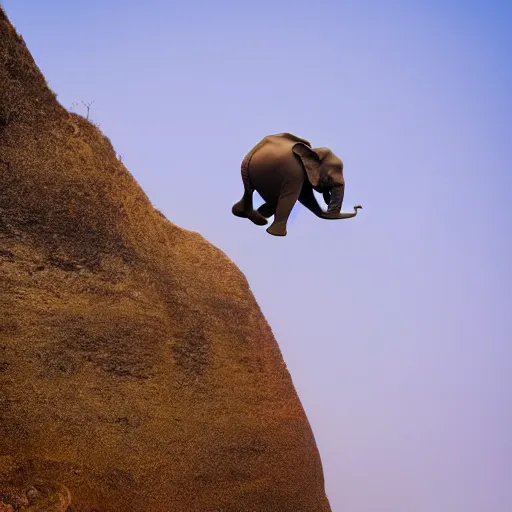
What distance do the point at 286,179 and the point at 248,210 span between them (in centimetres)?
50

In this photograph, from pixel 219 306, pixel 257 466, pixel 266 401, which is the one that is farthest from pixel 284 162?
pixel 257 466

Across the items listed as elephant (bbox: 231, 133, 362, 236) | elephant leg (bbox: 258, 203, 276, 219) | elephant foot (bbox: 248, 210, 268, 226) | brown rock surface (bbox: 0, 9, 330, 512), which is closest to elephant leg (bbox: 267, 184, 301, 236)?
Answer: elephant (bbox: 231, 133, 362, 236)

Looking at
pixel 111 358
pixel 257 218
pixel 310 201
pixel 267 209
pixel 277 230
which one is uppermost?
pixel 310 201

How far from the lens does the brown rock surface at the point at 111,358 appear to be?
586 centimetres

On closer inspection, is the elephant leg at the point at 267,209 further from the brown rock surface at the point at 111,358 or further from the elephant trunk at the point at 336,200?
the brown rock surface at the point at 111,358

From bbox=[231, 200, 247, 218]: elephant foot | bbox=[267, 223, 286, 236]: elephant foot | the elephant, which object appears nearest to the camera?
bbox=[267, 223, 286, 236]: elephant foot

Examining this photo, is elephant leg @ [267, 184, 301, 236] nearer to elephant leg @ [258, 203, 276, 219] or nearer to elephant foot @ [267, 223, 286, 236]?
elephant foot @ [267, 223, 286, 236]

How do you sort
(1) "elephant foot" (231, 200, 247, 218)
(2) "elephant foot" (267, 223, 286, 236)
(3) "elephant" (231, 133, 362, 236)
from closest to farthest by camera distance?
(2) "elephant foot" (267, 223, 286, 236)
(3) "elephant" (231, 133, 362, 236)
(1) "elephant foot" (231, 200, 247, 218)

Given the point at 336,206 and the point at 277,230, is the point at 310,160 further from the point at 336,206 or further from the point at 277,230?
the point at 277,230

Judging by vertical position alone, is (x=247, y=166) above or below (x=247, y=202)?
above

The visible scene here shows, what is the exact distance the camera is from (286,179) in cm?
704

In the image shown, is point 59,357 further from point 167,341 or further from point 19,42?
point 19,42

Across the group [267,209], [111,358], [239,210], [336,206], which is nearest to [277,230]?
[267,209]

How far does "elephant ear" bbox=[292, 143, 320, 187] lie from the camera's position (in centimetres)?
711
